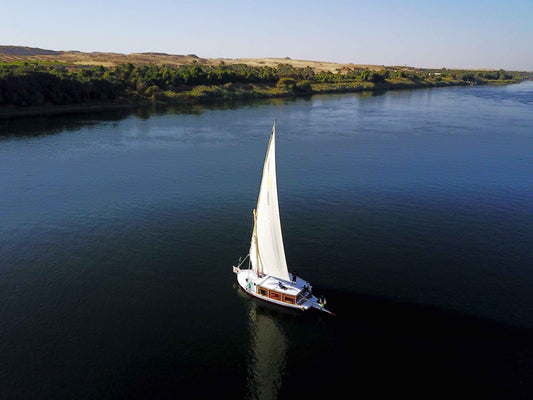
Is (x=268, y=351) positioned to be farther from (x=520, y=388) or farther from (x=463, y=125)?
(x=463, y=125)

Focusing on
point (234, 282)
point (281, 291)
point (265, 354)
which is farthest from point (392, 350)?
point (234, 282)

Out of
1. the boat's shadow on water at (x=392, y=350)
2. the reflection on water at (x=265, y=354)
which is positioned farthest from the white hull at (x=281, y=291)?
the reflection on water at (x=265, y=354)

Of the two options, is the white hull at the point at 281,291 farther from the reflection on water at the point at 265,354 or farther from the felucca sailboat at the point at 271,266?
the reflection on water at the point at 265,354

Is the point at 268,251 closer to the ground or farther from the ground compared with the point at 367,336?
farther from the ground

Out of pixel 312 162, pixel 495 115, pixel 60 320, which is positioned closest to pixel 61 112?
pixel 312 162

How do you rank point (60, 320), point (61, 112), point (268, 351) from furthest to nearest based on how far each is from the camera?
point (61, 112)
point (60, 320)
point (268, 351)

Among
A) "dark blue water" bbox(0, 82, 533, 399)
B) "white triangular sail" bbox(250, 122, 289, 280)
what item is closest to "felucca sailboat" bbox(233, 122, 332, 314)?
"white triangular sail" bbox(250, 122, 289, 280)
